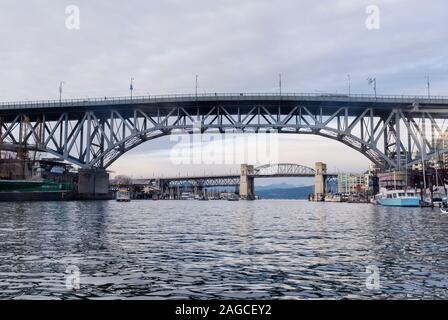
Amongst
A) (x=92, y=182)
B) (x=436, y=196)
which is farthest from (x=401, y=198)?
(x=92, y=182)

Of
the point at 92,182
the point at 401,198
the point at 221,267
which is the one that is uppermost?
the point at 92,182

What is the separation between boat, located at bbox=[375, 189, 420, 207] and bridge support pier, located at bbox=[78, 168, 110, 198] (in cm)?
7724

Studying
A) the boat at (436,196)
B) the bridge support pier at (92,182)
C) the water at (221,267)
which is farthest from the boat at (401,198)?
the bridge support pier at (92,182)

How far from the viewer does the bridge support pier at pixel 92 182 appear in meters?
122

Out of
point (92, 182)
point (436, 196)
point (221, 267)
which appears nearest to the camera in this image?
point (221, 267)

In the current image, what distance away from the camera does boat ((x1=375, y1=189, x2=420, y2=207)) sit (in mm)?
99188

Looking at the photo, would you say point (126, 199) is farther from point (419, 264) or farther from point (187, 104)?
point (419, 264)

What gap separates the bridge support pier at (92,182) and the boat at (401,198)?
7724cm

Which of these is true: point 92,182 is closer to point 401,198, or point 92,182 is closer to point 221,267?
point 401,198

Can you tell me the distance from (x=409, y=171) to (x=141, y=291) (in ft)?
384

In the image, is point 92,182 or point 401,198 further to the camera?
point 92,182

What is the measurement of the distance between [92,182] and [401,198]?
8235cm

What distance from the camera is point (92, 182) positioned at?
412ft
